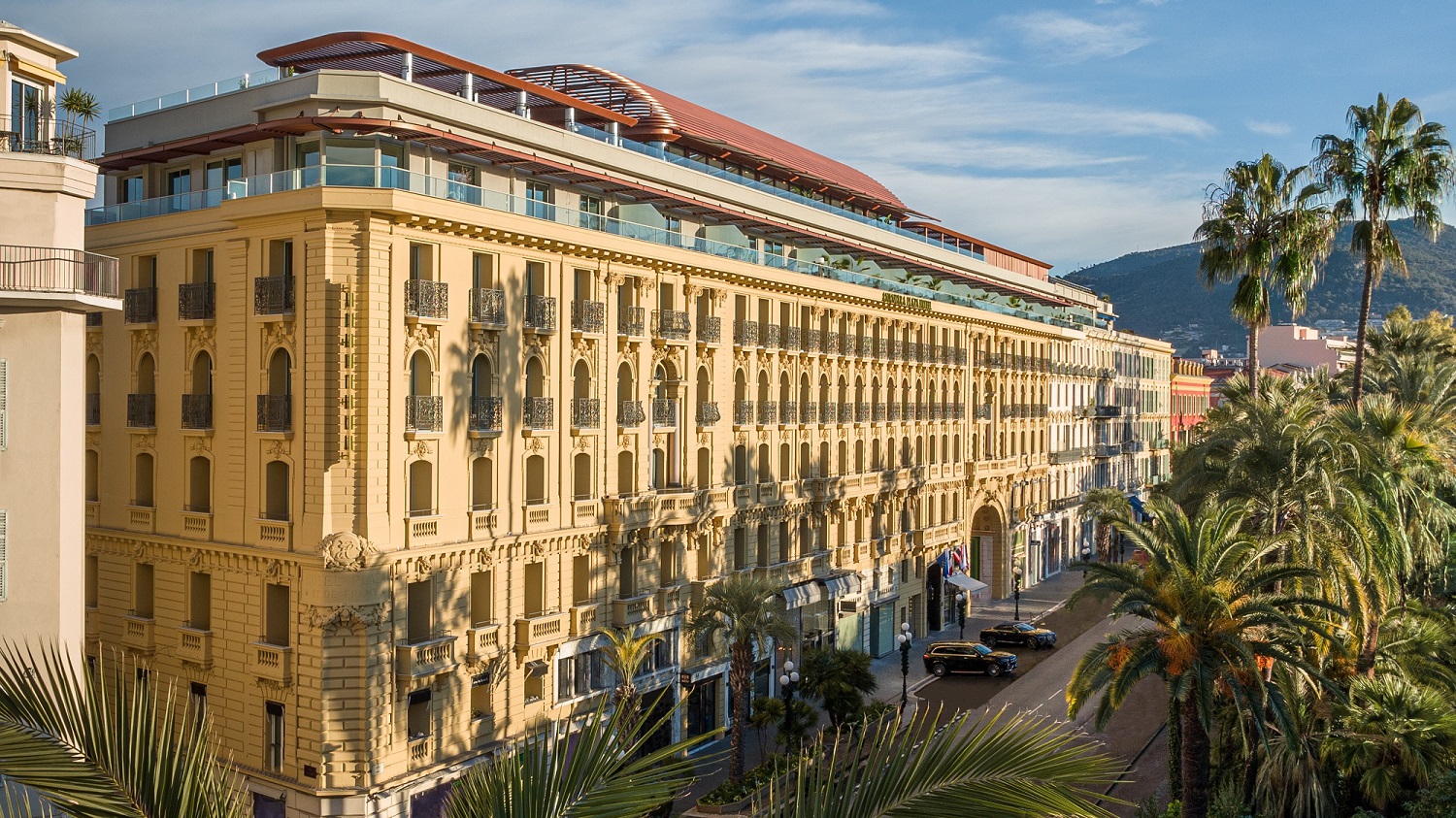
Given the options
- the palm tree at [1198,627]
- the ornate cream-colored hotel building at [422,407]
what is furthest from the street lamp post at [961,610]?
the palm tree at [1198,627]

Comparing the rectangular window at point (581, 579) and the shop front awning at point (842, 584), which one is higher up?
the rectangular window at point (581, 579)

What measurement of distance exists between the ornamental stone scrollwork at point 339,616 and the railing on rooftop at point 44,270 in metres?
10.4

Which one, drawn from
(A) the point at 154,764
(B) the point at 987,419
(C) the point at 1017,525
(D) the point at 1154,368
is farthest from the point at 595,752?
(D) the point at 1154,368

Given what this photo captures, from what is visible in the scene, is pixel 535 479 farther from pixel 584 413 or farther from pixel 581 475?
pixel 584 413

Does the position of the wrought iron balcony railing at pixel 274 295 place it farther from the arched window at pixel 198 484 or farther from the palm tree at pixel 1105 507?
the palm tree at pixel 1105 507

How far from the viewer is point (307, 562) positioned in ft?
112

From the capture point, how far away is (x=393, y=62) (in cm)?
4191

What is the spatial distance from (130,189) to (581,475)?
62.0 feet

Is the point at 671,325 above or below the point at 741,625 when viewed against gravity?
above

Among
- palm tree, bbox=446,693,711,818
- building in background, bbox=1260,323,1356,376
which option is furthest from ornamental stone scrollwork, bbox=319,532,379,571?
building in background, bbox=1260,323,1356,376

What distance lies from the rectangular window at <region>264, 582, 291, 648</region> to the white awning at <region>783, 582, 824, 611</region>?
76.2 ft

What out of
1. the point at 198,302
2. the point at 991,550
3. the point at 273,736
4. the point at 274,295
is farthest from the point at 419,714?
the point at 991,550

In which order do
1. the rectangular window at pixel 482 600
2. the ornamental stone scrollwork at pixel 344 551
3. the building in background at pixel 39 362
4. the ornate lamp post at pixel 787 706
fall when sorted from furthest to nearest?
1. the ornate lamp post at pixel 787 706
2. the rectangular window at pixel 482 600
3. the ornamental stone scrollwork at pixel 344 551
4. the building in background at pixel 39 362

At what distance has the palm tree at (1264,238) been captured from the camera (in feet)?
165
